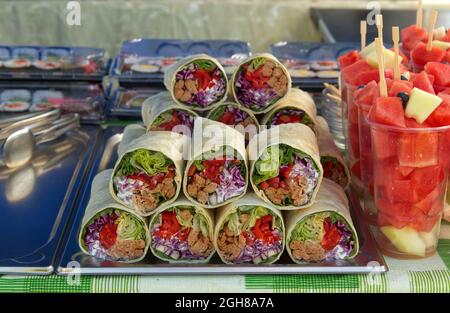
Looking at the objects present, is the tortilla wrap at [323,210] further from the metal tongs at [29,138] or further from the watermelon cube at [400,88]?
the metal tongs at [29,138]

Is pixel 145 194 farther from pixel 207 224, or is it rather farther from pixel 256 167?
pixel 256 167

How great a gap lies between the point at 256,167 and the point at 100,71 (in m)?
1.49

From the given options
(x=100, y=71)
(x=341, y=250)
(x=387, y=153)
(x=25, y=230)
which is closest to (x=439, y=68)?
(x=387, y=153)

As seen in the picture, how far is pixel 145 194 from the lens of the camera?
1.79 metres

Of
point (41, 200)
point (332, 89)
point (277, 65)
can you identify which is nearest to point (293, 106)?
point (277, 65)

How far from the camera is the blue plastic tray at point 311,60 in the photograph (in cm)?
306

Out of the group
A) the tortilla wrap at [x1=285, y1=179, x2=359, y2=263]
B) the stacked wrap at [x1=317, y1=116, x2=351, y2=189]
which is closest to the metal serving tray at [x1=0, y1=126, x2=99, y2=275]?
the tortilla wrap at [x1=285, y1=179, x2=359, y2=263]

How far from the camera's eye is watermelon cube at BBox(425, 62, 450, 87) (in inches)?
76.4

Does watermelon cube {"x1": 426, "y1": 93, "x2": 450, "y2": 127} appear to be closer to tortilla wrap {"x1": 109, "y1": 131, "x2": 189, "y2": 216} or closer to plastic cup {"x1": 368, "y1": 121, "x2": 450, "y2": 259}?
plastic cup {"x1": 368, "y1": 121, "x2": 450, "y2": 259}

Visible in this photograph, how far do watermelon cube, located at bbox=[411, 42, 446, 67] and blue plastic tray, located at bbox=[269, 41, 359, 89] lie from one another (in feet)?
2.63

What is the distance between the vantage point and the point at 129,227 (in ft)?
5.93

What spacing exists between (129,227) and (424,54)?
42.6 inches
